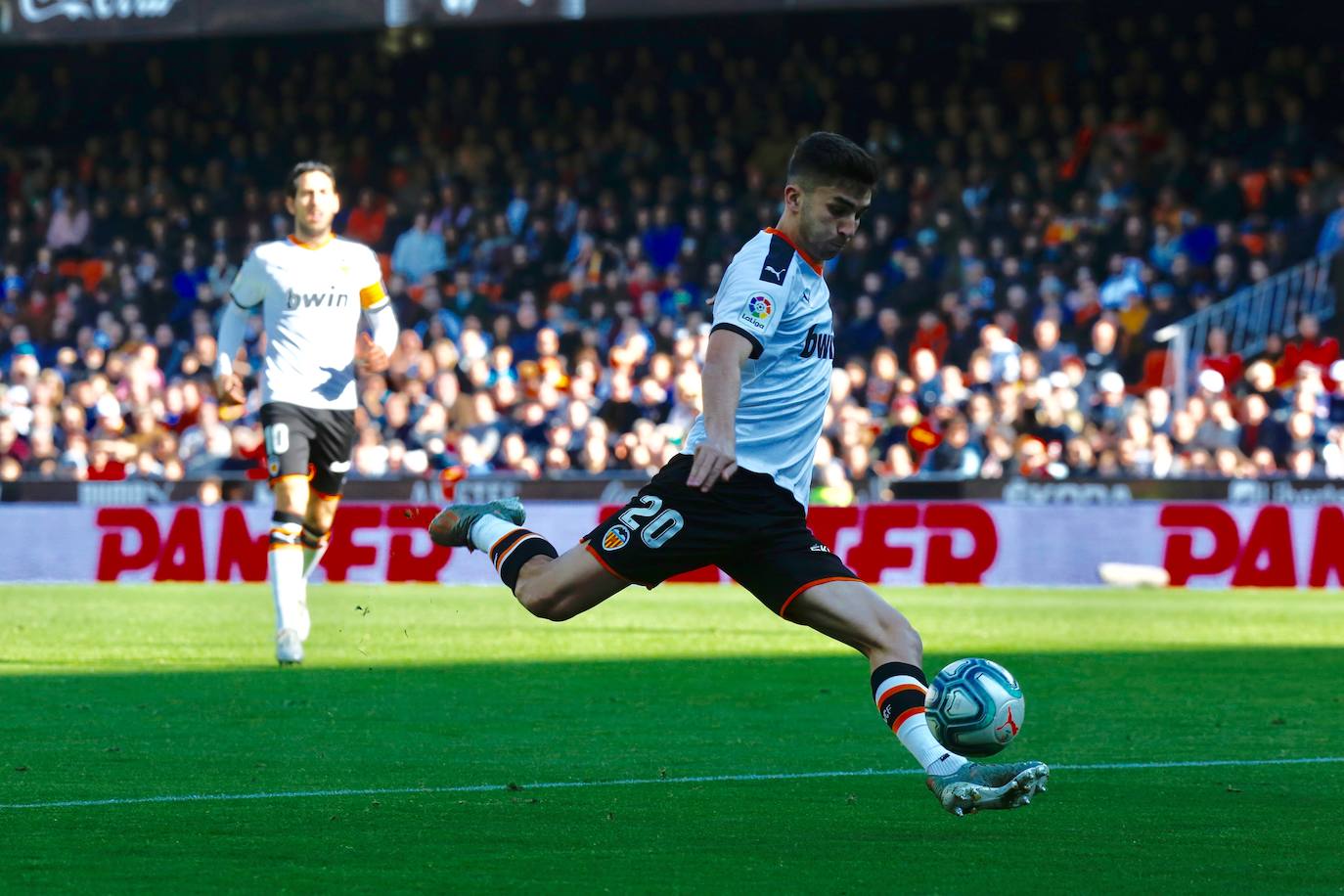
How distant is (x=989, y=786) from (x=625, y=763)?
212 centimetres

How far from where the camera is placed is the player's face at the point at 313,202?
460 inches

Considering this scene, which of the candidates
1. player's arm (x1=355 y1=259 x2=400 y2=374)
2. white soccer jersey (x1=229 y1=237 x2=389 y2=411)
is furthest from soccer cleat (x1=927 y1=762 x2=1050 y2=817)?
white soccer jersey (x1=229 y1=237 x2=389 y2=411)

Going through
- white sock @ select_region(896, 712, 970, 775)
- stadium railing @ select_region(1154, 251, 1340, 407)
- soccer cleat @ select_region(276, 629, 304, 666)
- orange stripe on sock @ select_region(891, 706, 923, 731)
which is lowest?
soccer cleat @ select_region(276, 629, 304, 666)

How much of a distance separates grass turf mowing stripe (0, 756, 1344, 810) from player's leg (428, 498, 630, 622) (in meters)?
0.64

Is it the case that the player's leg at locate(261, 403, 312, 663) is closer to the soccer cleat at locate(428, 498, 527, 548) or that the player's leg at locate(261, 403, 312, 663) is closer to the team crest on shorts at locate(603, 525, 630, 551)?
the soccer cleat at locate(428, 498, 527, 548)

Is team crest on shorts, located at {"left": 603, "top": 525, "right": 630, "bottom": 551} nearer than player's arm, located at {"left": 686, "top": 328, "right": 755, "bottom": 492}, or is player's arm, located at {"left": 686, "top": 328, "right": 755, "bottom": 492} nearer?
player's arm, located at {"left": 686, "top": 328, "right": 755, "bottom": 492}

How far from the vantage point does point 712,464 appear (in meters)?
6.30

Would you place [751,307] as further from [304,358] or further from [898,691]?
[304,358]

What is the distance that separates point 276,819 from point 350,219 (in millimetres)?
24761

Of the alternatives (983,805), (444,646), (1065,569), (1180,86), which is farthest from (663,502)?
(1180,86)

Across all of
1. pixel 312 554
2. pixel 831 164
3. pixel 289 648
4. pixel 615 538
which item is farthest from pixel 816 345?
pixel 312 554

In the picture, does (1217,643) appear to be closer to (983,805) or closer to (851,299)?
(983,805)

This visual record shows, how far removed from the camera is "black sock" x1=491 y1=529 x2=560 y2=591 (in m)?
7.16

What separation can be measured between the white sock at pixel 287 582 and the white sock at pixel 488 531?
4276mm
